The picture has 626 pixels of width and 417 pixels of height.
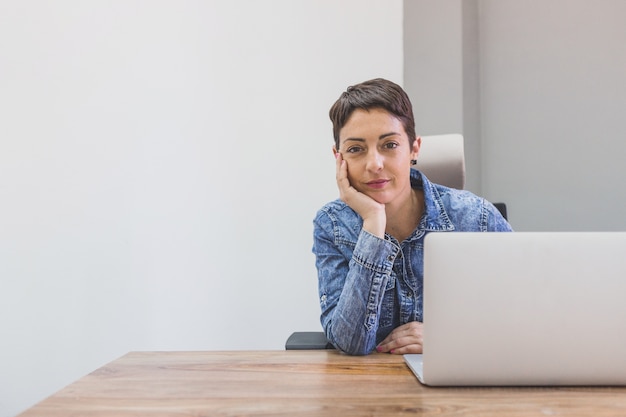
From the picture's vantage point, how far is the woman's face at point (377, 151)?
4.50 feet

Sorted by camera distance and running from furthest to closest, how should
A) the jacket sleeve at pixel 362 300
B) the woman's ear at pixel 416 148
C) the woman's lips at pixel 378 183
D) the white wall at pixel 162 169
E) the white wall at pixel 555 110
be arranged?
the white wall at pixel 555 110 → the white wall at pixel 162 169 → the woman's ear at pixel 416 148 → the woman's lips at pixel 378 183 → the jacket sleeve at pixel 362 300

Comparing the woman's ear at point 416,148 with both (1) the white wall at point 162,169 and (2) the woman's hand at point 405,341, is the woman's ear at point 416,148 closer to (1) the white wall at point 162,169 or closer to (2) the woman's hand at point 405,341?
(2) the woman's hand at point 405,341

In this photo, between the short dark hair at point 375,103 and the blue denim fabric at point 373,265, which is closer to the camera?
the blue denim fabric at point 373,265

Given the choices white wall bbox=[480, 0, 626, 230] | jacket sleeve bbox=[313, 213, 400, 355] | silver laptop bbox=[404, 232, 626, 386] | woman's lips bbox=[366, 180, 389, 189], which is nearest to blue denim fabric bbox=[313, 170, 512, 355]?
jacket sleeve bbox=[313, 213, 400, 355]

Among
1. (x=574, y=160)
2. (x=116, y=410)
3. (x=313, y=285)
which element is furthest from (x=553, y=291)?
(x=574, y=160)

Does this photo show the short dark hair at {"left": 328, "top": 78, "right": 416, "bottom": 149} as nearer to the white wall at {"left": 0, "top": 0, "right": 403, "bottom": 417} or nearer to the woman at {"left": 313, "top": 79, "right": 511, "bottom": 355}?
the woman at {"left": 313, "top": 79, "right": 511, "bottom": 355}

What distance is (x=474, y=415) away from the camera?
28.2 inches

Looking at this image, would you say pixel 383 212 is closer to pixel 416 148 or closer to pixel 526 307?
pixel 416 148

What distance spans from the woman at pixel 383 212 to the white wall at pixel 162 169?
3.43 ft

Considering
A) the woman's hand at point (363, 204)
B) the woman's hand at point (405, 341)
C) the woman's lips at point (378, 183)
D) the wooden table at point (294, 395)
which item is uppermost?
the woman's lips at point (378, 183)

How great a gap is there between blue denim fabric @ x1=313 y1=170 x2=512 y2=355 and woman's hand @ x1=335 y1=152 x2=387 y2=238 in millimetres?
44

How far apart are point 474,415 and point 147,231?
1.81m

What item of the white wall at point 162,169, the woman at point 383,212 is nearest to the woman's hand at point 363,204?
the woman at point 383,212

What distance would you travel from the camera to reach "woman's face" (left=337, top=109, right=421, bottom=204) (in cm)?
137
